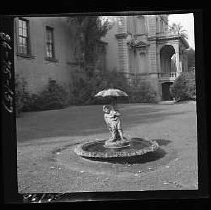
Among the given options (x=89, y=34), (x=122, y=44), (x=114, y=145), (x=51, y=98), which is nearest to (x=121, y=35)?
(x=122, y=44)

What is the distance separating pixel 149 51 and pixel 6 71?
1.64 metres

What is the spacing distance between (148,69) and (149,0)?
0.76 metres

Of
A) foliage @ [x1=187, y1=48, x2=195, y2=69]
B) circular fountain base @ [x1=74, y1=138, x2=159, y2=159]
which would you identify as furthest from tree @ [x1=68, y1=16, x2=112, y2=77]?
foliage @ [x1=187, y1=48, x2=195, y2=69]

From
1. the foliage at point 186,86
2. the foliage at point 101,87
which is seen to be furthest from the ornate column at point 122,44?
the foliage at point 186,86

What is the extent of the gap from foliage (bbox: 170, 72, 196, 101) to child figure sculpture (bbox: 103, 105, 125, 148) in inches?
28.8

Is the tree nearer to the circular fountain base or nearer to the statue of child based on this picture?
the statue of child

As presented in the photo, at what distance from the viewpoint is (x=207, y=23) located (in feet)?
12.0

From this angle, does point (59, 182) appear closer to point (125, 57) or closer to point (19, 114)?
point (19, 114)

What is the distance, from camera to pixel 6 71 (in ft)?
12.0

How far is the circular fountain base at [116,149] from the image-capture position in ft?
12.1

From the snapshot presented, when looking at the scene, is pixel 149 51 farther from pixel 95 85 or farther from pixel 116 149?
pixel 116 149

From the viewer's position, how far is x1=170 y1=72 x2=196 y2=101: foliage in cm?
369

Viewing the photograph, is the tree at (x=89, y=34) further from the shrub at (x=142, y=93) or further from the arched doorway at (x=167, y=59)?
the arched doorway at (x=167, y=59)

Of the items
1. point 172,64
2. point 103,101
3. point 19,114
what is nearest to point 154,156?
point 103,101
